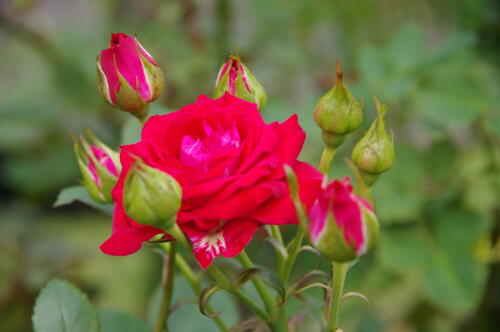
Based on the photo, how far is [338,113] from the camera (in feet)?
1.44

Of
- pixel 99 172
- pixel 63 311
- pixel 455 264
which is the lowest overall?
pixel 455 264

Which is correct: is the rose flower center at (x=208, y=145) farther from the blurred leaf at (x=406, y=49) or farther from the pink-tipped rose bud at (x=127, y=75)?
the blurred leaf at (x=406, y=49)

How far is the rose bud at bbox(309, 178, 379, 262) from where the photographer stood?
1.13ft

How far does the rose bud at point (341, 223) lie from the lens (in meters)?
0.35

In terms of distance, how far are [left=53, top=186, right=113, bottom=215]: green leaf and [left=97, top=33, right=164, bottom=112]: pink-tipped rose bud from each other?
0.35 feet

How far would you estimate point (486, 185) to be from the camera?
96 cm

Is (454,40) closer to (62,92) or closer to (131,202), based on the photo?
(131,202)

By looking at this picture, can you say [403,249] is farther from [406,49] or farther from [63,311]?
[63,311]

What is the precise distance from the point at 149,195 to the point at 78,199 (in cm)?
21

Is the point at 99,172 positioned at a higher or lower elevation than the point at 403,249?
higher

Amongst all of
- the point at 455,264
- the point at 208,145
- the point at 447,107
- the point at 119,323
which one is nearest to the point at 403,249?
the point at 455,264

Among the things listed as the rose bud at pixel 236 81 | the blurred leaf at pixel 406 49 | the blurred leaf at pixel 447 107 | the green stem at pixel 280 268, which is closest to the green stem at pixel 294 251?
the green stem at pixel 280 268

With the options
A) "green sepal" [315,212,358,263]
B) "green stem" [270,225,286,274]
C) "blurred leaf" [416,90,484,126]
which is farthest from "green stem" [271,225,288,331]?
"blurred leaf" [416,90,484,126]

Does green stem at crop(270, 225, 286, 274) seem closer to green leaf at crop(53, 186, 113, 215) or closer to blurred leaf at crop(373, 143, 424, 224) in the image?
green leaf at crop(53, 186, 113, 215)
